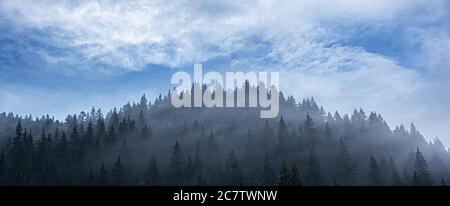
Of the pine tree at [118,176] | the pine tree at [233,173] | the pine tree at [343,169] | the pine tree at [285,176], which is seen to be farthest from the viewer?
the pine tree at [343,169]

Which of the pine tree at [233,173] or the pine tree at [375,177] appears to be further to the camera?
the pine tree at [375,177]

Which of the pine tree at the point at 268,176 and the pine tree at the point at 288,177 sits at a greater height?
the pine tree at the point at 288,177

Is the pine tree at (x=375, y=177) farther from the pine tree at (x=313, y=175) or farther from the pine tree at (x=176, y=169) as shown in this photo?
the pine tree at (x=176, y=169)

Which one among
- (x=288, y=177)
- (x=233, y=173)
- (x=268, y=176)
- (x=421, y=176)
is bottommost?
(x=268, y=176)

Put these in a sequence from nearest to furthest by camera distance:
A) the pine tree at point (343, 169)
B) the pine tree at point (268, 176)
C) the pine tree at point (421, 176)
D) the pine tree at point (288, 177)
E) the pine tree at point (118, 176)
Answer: the pine tree at point (288, 177) < the pine tree at point (421, 176) < the pine tree at point (118, 176) < the pine tree at point (268, 176) < the pine tree at point (343, 169)

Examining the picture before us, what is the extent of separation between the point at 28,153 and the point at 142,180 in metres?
53.9

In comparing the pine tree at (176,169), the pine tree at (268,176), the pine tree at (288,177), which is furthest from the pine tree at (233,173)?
the pine tree at (288,177)

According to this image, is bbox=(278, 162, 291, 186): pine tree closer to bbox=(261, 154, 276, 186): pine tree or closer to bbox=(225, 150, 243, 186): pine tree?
bbox=(225, 150, 243, 186): pine tree

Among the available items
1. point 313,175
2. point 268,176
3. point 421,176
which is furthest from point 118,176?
point 421,176

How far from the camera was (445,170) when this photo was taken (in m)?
187

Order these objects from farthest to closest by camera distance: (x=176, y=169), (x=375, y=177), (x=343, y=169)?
1. (x=176, y=169)
2. (x=343, y=169)
3. (x=375, y=177)

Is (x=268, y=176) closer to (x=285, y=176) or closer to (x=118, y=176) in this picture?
(x=118, y=176)
